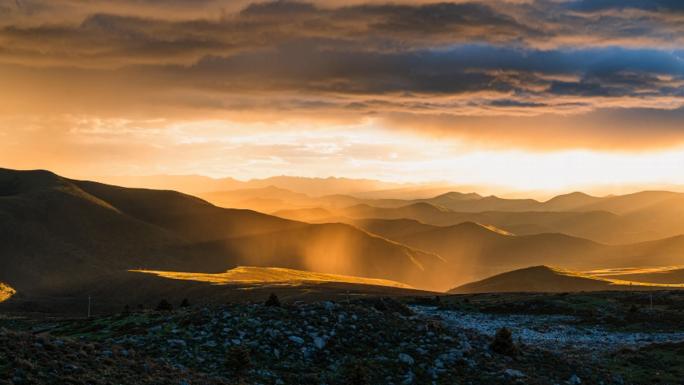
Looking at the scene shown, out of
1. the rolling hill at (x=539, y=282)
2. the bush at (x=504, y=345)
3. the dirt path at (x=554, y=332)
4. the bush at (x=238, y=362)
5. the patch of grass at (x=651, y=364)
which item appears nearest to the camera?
the bush at (x=238, y=362)

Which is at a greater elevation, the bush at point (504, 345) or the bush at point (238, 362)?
the bush at point (504, 345)

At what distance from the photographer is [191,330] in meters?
28.1

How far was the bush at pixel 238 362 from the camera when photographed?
22.8 meters

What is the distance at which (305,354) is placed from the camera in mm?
25516

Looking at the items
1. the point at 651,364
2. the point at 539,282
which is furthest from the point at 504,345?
the point at 539,282

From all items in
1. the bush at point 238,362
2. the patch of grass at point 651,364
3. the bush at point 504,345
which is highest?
the bush at point 504,345

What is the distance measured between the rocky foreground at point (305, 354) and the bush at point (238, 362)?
4 cm

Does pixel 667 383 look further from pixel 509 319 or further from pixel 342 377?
pixel 509 319

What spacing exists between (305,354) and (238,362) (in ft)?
11.8

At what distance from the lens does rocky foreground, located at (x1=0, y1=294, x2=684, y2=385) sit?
62.4 feet

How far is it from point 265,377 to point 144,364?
185 inches

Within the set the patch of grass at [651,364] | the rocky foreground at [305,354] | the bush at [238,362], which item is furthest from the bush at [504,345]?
the bush at [238,362]

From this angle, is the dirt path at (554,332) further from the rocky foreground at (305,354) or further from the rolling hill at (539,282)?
the rolling hill at (539,282)

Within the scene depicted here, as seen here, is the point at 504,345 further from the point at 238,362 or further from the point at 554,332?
the point at 554,332
